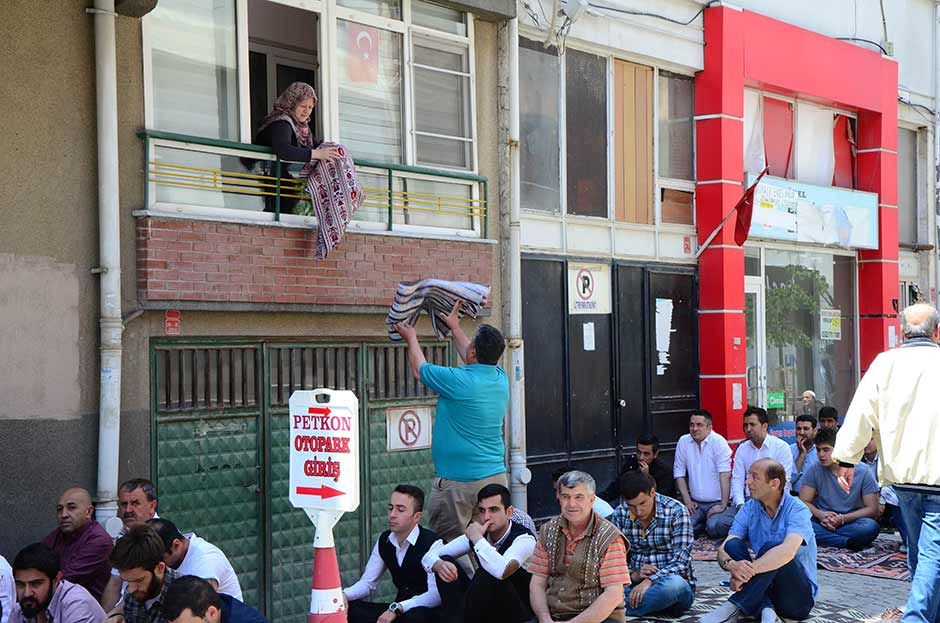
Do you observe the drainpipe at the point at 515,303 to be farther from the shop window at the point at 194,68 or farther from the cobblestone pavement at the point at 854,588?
the shop window at the point at 194,68

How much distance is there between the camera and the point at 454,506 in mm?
8922

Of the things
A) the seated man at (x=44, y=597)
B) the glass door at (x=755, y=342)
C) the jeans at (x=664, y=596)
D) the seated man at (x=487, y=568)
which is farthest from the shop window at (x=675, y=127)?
the seated man at (x=44, y=597)

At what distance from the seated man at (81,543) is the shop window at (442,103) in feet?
15.9

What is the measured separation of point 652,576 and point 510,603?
1817 mm

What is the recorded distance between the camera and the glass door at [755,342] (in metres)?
16.4

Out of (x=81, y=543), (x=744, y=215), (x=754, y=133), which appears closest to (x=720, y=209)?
(x=744, y=215)

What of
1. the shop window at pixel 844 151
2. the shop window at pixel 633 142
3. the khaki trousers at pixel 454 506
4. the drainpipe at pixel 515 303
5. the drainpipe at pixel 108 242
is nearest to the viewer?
the drainpipe at pixel 108 242

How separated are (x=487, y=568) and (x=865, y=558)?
5880 mm

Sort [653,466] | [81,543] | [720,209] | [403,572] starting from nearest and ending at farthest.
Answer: [81,543] → [403,572] → [653,466] → [720,209]

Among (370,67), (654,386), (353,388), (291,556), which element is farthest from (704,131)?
(291,556)

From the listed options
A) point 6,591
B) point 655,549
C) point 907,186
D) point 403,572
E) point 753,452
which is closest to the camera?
point 6,591

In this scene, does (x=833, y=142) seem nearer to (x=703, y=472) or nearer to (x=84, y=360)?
(x=703, y=472)

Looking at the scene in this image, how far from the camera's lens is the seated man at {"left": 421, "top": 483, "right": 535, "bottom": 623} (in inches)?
315

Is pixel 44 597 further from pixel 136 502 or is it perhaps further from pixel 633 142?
pixel 633 142
